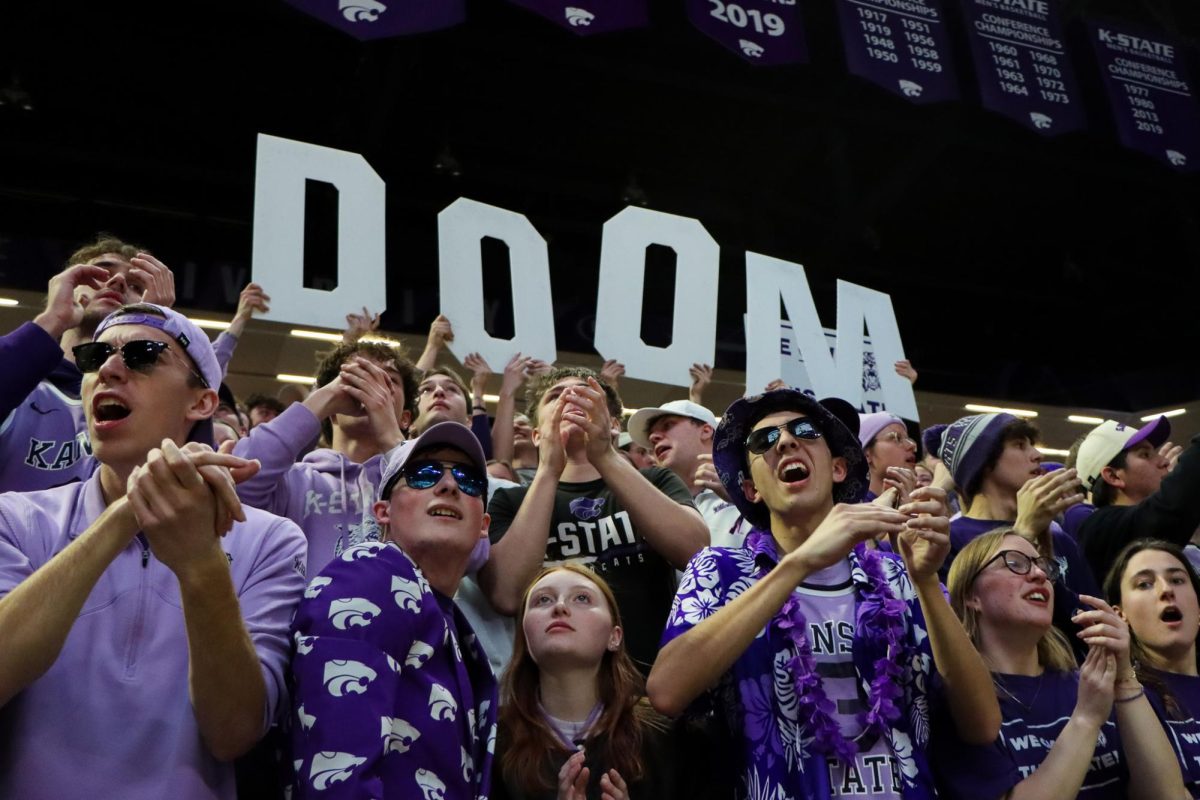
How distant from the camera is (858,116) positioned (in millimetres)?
8719

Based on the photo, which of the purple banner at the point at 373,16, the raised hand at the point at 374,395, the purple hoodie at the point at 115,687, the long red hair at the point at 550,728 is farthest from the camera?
the purple banner at the point at 373,16

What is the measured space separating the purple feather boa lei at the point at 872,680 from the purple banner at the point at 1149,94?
6666mm

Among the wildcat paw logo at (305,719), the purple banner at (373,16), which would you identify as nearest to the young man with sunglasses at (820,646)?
A: the wildcat paw logo at (305,719)

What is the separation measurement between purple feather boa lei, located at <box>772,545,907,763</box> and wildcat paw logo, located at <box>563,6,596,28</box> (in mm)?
4533

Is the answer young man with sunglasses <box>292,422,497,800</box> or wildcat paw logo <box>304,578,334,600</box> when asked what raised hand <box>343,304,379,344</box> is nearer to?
young man with sunglasses <box>292,422,497,800</box>

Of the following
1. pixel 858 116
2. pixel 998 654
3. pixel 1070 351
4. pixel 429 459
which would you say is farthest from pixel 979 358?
pixel 429 459

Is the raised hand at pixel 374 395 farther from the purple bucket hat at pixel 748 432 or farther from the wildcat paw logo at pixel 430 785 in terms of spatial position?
the wildcat paw logo at pixel 430 785

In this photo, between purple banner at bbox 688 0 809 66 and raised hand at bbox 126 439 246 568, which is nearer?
raised hand at bbox 126 439 246 568

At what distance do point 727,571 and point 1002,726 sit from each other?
0.75 meters

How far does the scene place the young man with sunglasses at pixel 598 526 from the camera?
2.72 metres

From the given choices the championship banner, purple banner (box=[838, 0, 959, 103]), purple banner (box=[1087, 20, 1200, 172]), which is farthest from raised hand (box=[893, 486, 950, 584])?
purple banner (box=[1087, 20, 1200, 172])

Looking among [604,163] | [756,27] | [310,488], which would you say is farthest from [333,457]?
[604,163]

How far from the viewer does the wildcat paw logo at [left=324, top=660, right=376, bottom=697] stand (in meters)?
1.76

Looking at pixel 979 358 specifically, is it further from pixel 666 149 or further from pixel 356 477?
pixel 356 477
